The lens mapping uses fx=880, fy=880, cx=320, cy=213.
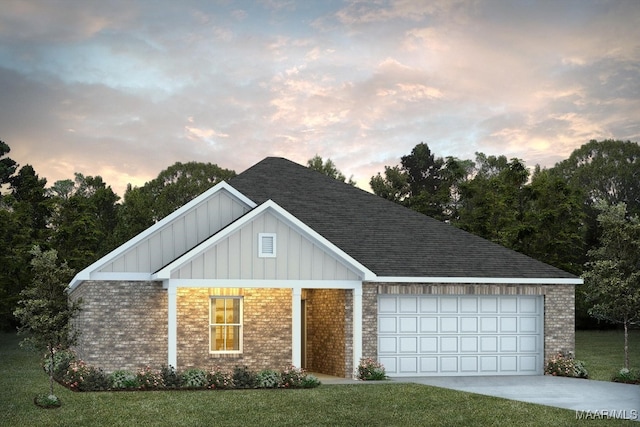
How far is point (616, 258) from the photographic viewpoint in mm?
Result: 26156

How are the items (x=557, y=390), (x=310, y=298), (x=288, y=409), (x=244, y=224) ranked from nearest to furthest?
Answer: (x=288, y=409) → (x=557, y=390) → (x=244, y=224) → (x=310, y=298)

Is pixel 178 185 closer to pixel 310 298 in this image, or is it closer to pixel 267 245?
pixel 310 298

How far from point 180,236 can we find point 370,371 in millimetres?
6793

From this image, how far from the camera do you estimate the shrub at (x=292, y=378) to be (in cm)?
2322

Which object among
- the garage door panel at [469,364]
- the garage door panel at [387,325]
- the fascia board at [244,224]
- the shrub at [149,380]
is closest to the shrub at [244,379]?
the shrub at [149,380]

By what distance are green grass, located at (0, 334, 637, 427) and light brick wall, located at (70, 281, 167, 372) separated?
211cm

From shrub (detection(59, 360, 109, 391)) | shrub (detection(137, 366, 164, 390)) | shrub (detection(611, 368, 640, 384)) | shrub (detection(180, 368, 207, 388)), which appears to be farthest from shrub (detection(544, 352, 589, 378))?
shrub (detection(59, 360, 109, 391))

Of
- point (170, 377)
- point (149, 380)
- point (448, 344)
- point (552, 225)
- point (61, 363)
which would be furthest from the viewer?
point (552, 225)

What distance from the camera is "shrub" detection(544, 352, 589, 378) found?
2675 cm

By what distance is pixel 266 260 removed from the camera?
24328 mm

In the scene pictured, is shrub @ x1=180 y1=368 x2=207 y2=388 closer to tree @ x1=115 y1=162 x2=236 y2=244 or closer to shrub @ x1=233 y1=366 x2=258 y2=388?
shrub @ x1=233 y1=366 x2=258 y2=388

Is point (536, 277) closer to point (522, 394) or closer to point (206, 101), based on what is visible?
point (522, 394)

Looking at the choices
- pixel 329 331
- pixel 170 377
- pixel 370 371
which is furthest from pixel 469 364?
pixel 170 377

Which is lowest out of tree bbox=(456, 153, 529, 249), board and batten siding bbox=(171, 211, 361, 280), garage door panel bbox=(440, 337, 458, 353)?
garage door panel bbox=(440, 337, 458, 353)
